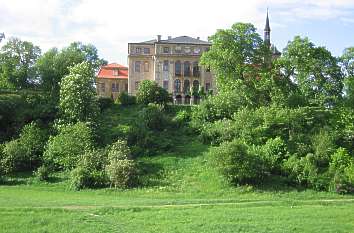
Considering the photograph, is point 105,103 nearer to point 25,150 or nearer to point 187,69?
point 25,150

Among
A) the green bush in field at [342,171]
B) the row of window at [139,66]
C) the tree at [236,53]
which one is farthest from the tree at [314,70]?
the row of window at [139,66]

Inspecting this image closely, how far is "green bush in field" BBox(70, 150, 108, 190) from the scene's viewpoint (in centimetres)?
4397

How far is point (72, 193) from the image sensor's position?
41562 mm

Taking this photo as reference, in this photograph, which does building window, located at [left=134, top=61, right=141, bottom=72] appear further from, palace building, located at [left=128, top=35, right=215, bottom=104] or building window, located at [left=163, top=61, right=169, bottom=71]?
building window, located at [left=163, top=61, right=169, bottom=71]

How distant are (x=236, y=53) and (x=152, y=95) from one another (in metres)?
12.0

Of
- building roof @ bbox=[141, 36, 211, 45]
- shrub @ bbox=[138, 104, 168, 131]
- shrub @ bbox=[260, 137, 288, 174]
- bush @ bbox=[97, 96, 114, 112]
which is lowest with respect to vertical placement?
shrub @ bbox=[260, 137, 288, 174]

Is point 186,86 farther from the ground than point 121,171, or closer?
farther from the ground

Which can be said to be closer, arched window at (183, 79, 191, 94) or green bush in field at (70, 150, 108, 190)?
green bush in field at (70, 150, 108, 190)

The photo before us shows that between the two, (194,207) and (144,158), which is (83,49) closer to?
(144,158)

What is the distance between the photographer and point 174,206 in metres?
34.3

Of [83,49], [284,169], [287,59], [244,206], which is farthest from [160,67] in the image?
[244,206]

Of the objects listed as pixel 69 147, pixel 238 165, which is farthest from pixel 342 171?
pixel 69 147

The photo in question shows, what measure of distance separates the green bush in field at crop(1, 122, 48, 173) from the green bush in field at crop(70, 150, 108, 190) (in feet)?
20.1

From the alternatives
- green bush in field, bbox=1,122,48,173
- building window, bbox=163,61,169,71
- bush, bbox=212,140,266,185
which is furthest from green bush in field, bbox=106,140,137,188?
building window, bbox=163,61,169,71
